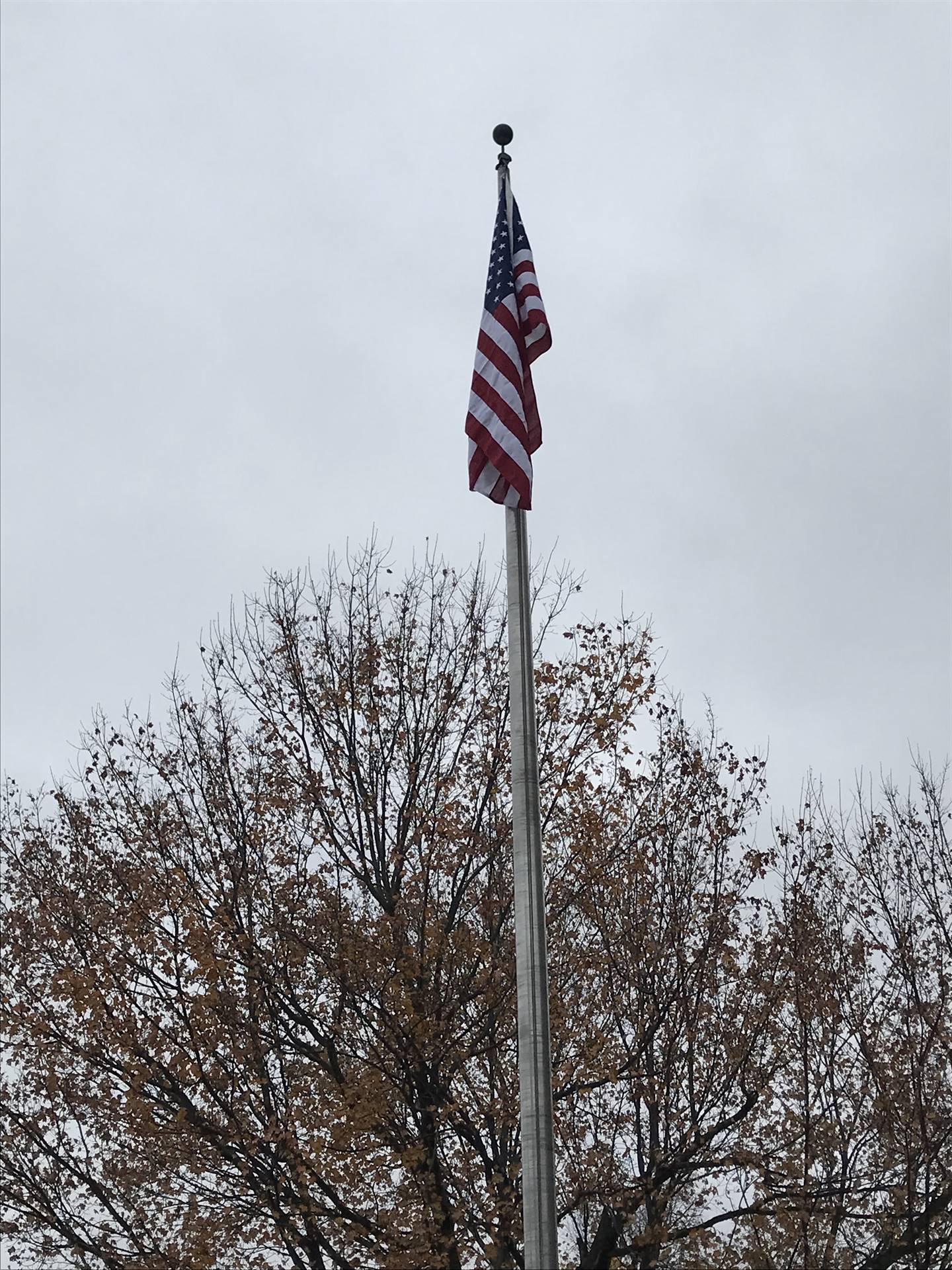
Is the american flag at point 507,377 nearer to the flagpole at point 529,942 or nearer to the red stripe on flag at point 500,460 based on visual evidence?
the red stripe on flag at point 500,460

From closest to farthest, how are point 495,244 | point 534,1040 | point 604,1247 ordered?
point 534,1040
point 495,244
point 604,1247

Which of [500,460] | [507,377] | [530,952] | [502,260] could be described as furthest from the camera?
[502,260]

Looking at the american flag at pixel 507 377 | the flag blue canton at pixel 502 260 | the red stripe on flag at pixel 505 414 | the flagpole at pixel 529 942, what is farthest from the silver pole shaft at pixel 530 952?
the flag blue canton at pixel 502 260

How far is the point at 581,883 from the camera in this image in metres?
15.7

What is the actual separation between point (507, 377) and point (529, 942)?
4541 mm

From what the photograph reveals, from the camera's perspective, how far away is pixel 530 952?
910cm

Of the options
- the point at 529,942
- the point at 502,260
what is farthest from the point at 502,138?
the point at 529,942

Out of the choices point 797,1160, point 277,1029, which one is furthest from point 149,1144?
point 797,1160

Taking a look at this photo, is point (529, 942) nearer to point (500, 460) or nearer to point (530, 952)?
point (530, 952)

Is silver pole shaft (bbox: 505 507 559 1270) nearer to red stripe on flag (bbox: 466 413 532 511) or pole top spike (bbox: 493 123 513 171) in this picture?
red stripe on flag (bbox: 466 413 532 511)

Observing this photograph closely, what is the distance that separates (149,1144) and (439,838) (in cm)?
456

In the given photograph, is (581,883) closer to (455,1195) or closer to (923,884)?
(455,1195)

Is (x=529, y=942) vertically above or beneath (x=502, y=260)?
beneath

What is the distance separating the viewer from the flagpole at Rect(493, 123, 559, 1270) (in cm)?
854
